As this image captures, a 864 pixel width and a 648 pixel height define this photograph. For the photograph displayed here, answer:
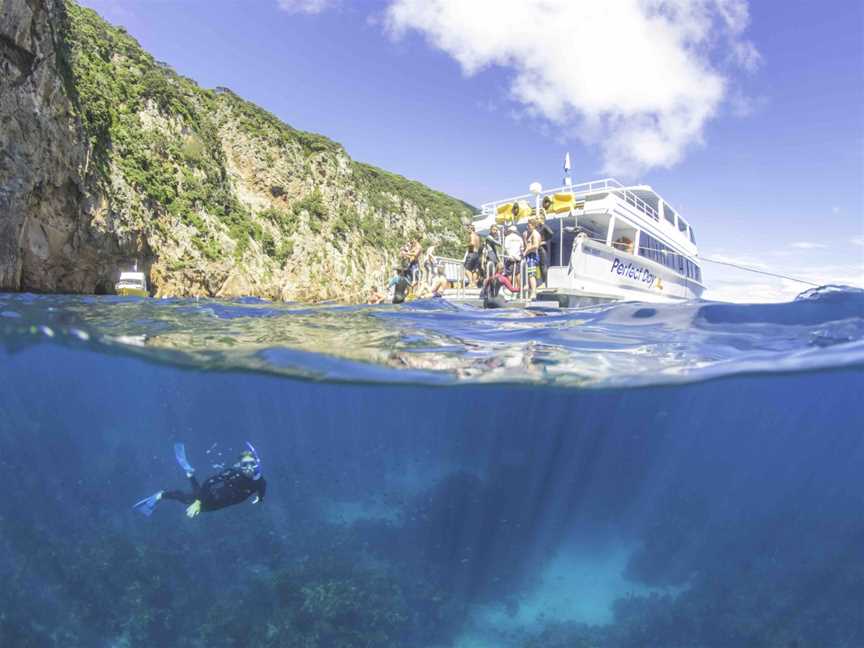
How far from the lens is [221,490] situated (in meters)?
7.80

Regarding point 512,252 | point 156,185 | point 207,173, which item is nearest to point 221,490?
point 512,252

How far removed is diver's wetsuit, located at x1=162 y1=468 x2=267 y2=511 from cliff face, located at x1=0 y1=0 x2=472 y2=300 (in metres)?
13.3

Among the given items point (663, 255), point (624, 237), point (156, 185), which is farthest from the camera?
point (156, 185)

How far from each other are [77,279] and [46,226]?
292 cm

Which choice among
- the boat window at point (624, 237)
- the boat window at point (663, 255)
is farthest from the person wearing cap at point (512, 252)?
the boat window at point (663, 255)

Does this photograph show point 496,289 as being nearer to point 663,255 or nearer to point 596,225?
point 596,225

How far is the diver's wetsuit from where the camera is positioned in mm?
7613

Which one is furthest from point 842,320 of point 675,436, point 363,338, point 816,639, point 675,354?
point 363,338

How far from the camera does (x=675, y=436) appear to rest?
15289mm

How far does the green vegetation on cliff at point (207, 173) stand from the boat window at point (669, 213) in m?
23.3

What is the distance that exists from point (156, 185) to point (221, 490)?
77.2ft

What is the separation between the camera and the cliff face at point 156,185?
1736cm

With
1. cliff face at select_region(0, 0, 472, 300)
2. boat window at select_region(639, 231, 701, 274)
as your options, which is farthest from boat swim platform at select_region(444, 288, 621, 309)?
cliff face at select_region(0, 0, 472, 300)

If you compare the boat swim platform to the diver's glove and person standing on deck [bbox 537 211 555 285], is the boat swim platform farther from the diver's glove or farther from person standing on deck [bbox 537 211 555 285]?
the diver's glove
